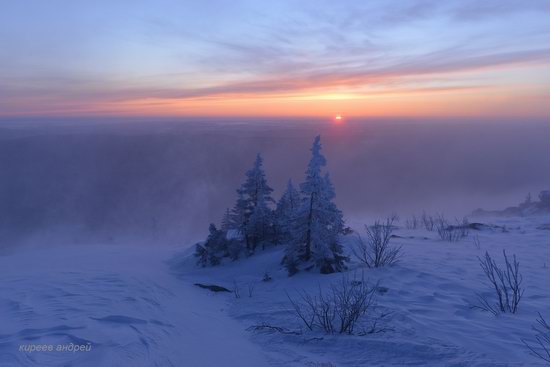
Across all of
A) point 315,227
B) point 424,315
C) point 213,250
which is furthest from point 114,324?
point 213,250

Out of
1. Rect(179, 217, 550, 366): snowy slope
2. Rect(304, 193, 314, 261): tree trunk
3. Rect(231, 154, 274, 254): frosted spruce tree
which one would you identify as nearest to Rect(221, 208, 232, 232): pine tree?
Rect(231, 154, 274, 254): frosted spruce tree

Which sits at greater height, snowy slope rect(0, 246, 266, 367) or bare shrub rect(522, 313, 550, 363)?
bare shrub rect(522, 313, 550, 363)

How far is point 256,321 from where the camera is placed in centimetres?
916

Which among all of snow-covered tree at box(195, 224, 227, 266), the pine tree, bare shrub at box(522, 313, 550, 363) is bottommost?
snow-covered tree at box(195, 224, 227, 266)

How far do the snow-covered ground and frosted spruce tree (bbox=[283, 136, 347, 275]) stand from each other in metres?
0.75

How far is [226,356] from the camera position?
277 inches

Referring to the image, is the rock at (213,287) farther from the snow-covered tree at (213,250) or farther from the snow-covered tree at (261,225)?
the snow-covered tree at (261,225)

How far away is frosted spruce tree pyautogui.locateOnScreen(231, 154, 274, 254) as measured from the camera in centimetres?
1909

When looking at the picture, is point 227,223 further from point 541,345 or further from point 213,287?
point 541,345

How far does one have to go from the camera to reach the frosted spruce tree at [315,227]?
518 inches

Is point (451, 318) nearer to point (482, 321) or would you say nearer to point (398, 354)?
point (482, 321)

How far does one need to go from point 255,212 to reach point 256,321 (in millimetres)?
10034

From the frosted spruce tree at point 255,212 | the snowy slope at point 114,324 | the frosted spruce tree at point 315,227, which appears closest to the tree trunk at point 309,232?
the frosted spruce tree at point 315,227

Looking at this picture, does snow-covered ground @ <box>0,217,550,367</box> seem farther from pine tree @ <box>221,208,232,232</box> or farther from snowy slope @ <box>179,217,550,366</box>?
pine tree @ <box>221,208,232,232</box>
